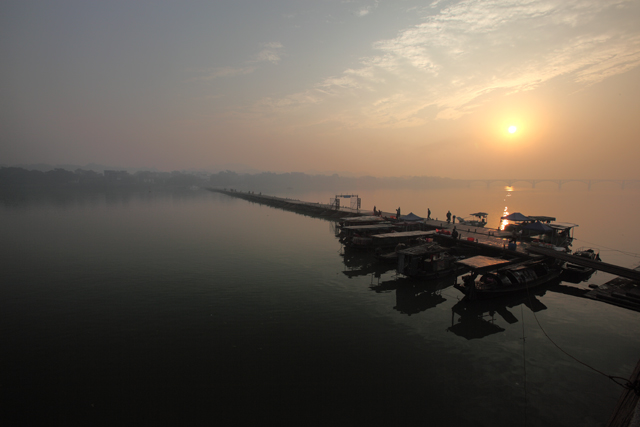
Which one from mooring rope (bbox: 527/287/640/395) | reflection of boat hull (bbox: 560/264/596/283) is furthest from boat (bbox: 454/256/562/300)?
reflection of boat hull (bbox: 560/264/596/283)

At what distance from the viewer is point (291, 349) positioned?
15.5 meters

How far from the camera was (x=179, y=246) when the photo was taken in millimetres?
39344

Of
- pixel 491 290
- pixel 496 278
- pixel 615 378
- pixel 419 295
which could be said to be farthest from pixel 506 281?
pixel 615 378

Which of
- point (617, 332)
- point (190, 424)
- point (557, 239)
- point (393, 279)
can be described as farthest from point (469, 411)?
point (557, 239)

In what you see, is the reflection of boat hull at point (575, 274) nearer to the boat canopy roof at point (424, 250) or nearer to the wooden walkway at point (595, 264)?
the wooden walkway at point (595, 264)

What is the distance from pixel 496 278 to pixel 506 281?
3.44 feet

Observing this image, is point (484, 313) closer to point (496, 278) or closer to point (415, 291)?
point (496, 278)

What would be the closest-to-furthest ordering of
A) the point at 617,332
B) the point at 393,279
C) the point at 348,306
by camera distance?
the point at 617,332 < the point at 348,306 < the point at 393,279

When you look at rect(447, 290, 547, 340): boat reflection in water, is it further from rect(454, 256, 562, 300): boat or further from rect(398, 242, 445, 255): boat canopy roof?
rect(398, 242, 445, 255): boat canopy roof

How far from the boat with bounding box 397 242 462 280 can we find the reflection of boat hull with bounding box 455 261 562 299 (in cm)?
346

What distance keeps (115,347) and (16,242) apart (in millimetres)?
40508

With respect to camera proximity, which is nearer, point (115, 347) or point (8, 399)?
point (8, 399)

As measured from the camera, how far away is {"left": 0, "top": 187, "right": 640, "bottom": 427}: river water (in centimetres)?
1167

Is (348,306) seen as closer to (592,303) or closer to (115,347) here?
(115,347)
